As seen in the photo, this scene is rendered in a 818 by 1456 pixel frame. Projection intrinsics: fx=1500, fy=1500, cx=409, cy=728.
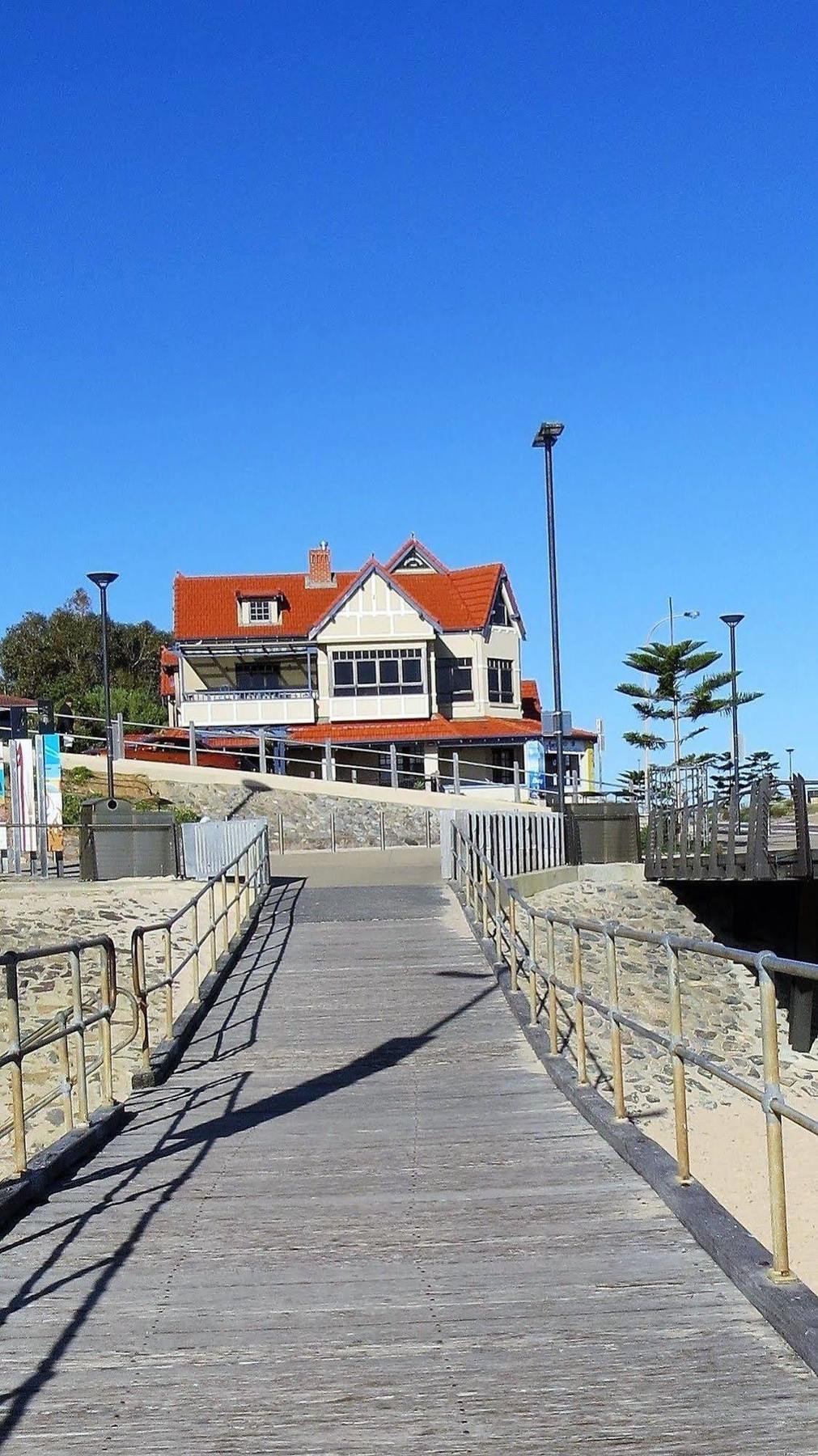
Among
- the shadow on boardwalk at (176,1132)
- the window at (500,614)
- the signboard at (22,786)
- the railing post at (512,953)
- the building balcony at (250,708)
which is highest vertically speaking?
the window at (500,614)

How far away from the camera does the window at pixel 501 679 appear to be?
53.8m

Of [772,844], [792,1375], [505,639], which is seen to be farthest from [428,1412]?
[505,639]

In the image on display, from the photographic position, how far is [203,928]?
788 inches

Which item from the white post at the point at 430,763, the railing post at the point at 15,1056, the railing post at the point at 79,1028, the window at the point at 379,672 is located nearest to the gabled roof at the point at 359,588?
the window at the point at 379,672

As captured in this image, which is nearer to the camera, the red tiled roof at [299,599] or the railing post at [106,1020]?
the railing post at [106,1020]

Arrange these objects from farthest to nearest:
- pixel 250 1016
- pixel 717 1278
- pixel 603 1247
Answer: pixel 250 1016 → pixel 603 1247 → pixel 717 1278

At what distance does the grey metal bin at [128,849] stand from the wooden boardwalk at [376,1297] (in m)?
14.9

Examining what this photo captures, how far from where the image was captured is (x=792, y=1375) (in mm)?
4172

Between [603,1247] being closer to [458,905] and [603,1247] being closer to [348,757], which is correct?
[458,905]

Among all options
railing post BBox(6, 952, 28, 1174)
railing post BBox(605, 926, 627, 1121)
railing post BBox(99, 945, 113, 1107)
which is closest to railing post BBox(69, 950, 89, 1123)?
railing post BBox(99, 945, 113, 1107)

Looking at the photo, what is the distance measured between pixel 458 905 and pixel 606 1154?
1300 cm

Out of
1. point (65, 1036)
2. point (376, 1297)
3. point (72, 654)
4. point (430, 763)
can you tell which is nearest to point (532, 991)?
point (65, 1036)

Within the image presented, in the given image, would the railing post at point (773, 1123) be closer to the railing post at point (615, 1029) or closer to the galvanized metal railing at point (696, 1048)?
the galvanized metal railing at point (696, 1048)

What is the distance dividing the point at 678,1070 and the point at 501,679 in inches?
1907
